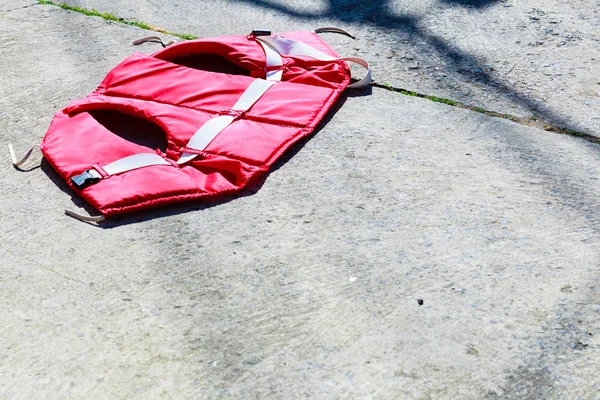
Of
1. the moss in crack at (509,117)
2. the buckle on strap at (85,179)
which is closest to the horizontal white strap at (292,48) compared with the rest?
the moss in crack at (509,117)

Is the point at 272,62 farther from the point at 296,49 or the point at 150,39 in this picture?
the point at 150,39

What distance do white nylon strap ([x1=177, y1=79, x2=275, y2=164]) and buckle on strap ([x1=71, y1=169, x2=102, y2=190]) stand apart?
13.1 inches

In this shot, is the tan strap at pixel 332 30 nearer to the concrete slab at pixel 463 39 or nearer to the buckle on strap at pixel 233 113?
the concrete slab at pixel 463 39

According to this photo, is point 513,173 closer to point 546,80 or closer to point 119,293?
point 546,80

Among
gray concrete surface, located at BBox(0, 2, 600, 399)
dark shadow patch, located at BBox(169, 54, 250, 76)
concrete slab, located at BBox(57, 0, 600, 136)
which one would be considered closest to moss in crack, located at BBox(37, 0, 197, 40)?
concrete slab, located at BBox(57, 0, 600, 136)

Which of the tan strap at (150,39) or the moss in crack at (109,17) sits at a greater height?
the tan strap at (150,39)

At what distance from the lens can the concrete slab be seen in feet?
11.5

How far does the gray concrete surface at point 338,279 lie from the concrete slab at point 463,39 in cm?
35

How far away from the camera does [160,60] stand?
368 centimetres

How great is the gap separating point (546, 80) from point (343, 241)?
64.2 inches

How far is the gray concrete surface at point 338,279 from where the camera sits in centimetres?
206

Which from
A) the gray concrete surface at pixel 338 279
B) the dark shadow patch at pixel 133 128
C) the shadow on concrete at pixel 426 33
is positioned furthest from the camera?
the shadow on concrete at pixel 426 33

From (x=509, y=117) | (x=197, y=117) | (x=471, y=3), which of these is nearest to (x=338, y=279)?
(x=197, y=117)

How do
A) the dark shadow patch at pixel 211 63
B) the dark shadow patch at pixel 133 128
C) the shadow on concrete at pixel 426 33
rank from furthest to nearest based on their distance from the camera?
the dark shadow patch at pixel 211 63, the shadow on concrete at pixel 426 33, the dark shadow patch at pixel 133 128
